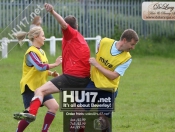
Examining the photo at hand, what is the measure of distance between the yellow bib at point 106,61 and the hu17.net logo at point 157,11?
1627cm

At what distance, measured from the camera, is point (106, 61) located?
8586 millimetres

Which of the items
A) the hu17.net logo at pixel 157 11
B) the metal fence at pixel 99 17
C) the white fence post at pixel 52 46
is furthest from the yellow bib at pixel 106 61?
Result: the hu17.net logo at pixel 157 11

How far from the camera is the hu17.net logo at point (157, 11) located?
24.7 metres

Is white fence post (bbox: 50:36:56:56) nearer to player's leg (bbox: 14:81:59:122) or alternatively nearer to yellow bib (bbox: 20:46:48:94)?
yellow bib (bbox: 20:46:48:94)

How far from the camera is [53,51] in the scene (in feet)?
69.9

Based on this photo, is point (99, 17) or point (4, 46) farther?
point (99, 17)

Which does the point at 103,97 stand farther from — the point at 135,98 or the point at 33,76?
the point at 135,98

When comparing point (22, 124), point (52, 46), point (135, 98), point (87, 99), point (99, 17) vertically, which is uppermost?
point (87, 99)

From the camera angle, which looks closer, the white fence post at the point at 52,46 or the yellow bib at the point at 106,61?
the yellow bib at the point at 106,61

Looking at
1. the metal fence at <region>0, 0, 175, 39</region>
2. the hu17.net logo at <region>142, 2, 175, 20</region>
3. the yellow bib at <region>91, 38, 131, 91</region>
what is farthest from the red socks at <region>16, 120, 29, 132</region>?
the hu17.net logo at <region>142, 2, 175, 20</region>

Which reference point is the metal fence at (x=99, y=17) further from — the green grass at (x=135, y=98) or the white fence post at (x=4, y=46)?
the white fence post at (x=4, y=46)

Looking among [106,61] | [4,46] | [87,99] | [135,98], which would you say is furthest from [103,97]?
[4,46]

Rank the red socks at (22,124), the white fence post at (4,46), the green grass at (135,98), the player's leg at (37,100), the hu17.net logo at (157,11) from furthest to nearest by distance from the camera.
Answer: the hu17.net logo at (157,11)
the white fence post at (4,46)
the green grass at (135,98)
the red socks at (22,124)
the player's leg at (37,100)

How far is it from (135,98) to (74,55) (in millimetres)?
4902
